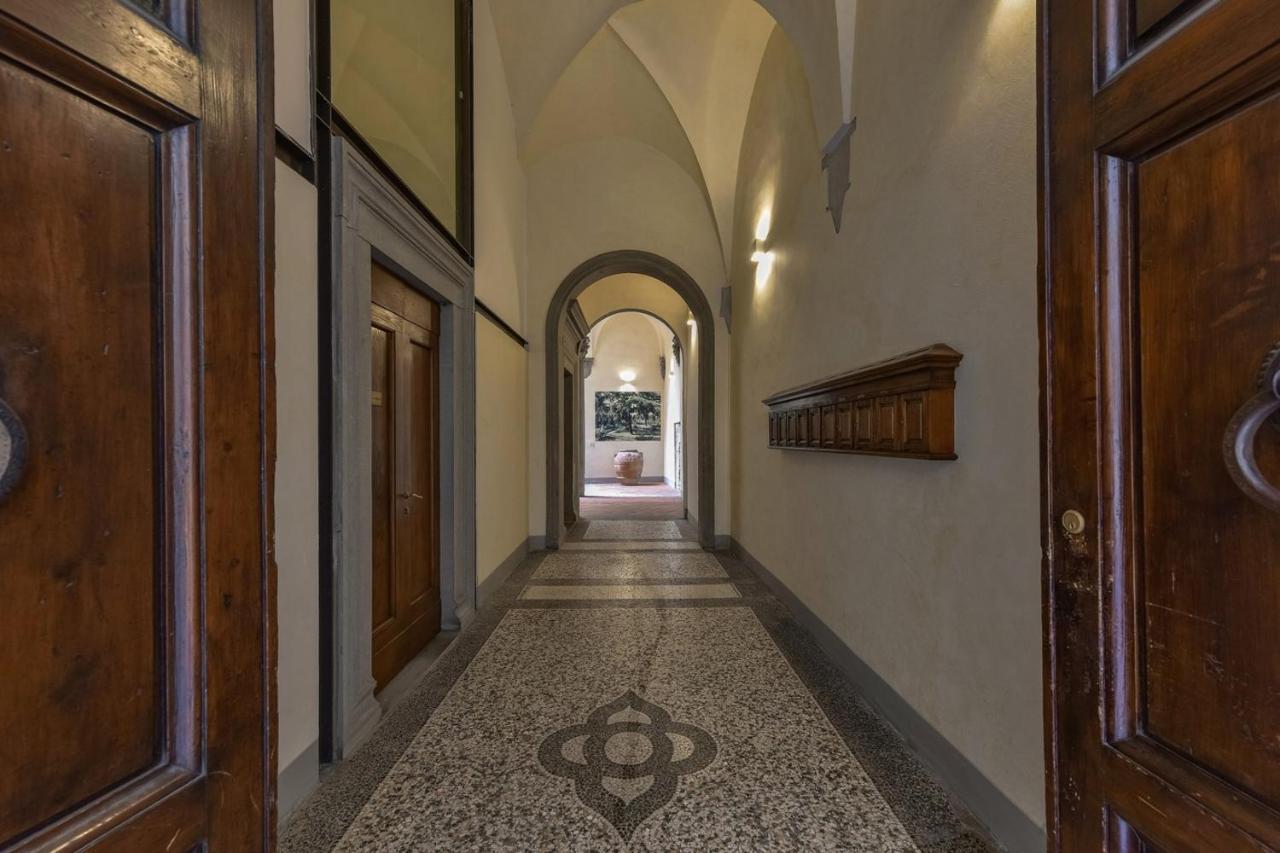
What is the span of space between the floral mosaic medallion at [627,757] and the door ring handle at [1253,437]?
1780 millimetres

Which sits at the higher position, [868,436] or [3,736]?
[868,436]

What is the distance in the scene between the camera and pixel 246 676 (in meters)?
0.82

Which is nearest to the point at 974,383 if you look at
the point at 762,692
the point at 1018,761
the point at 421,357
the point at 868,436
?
the point at 868,436

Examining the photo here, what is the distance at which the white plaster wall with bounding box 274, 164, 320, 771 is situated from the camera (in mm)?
1809

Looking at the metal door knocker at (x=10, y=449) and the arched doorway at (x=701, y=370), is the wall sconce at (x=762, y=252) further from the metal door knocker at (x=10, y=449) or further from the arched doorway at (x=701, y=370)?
the metal door knocker at (x=10, y=449)

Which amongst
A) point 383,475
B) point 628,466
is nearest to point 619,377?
point 628,466

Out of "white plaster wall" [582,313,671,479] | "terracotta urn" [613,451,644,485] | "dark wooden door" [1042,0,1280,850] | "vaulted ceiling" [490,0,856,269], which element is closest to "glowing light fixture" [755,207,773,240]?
"vaulted ceiling" [490,0,856,269]

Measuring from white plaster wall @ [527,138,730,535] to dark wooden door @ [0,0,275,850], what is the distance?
5314 mm

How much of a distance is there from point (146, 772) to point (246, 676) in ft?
0.49

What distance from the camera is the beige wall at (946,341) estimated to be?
5.41 ft

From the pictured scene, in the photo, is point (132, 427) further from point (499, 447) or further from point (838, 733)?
point (499, 447)

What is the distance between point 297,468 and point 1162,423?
2.20 meters

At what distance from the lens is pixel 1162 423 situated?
73cm

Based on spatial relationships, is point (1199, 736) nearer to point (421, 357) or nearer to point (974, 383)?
point (974, 383)
